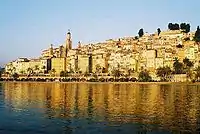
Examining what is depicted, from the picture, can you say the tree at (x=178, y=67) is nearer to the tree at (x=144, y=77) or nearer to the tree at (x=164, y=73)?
the tree at (x=164, y=73)

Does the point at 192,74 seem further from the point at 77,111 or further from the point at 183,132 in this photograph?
the point at 183,132

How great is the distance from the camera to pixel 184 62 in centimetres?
16850

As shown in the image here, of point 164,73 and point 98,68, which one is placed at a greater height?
point 98,68

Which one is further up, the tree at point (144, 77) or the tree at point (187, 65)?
the tree at point (187, 65)

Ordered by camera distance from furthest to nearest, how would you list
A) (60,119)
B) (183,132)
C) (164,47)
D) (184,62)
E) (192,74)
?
1. (164,47)
2. (184,62)
3. (192,74)
4. (60,119)
5. (183,132)

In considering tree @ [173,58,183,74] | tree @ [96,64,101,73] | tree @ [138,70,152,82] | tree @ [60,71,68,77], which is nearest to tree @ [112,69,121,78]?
tree @ [96,64,101,73]

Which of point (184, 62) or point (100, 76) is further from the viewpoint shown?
point (100, 76)

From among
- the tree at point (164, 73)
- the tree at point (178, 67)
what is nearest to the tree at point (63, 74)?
the tree at point (164, 73)

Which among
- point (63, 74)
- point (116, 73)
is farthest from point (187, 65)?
point (63, 74)

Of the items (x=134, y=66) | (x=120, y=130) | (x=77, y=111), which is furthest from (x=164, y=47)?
(x=120, y=130)

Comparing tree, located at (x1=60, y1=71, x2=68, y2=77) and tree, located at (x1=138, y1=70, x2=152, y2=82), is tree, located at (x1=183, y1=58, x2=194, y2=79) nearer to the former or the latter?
tree, located at (x1=138, y1=70, x2=152, y2=82)

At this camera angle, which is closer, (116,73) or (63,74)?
(116,73)

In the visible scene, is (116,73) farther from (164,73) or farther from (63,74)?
(63,74)

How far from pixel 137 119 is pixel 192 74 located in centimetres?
11855
